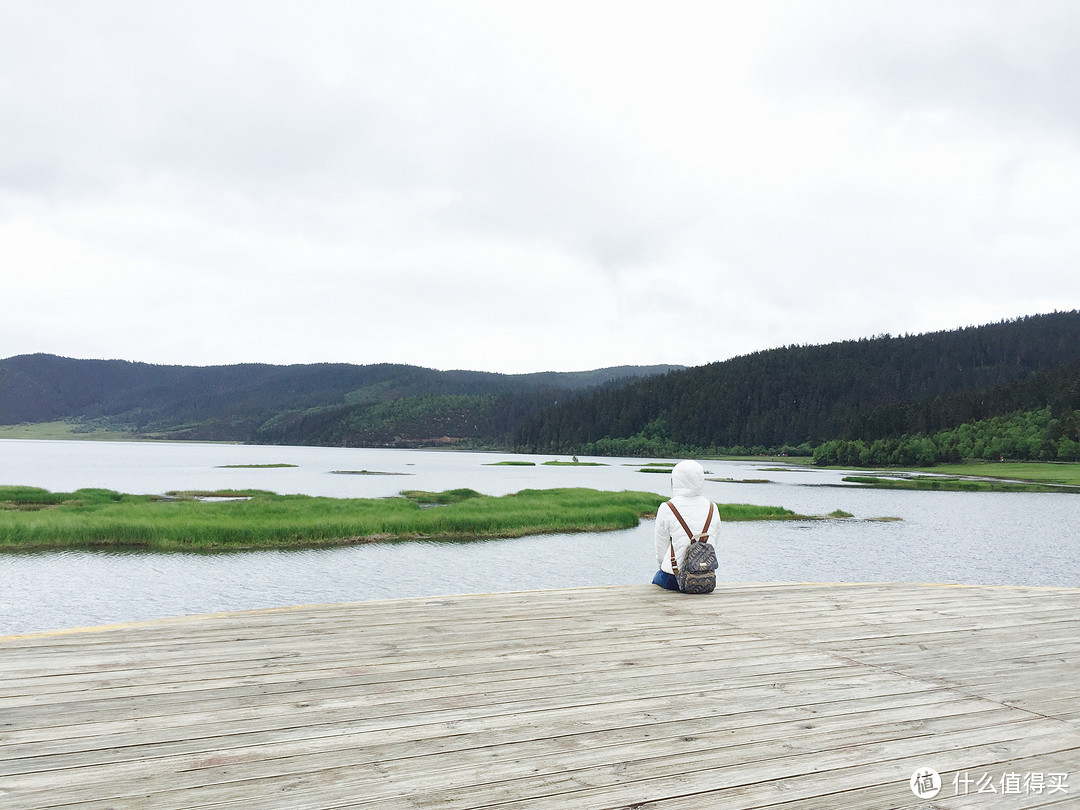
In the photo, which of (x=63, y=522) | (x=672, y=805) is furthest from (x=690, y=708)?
(x=63, y=522)

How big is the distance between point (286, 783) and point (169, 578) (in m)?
24.5

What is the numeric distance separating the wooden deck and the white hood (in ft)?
6.44

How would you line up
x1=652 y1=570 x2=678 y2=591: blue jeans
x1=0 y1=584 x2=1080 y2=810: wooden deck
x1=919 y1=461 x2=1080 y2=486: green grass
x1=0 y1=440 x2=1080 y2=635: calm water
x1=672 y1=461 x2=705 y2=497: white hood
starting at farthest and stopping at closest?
x1=919 y1=461 x2=1080 y2=486: green grass, x1=0 y1=440 x2=1080 y2=635: calm water, x1=652 y1=570 x2=678 y2=591: blue jeans, x1=672 y1=461 x2=705 y2=497: white hood, x1=0 y1=584 x2=1080 y2=810: wooden deck

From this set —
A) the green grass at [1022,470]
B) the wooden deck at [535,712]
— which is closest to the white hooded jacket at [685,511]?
the wooden deck at [535,712]

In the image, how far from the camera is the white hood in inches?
380

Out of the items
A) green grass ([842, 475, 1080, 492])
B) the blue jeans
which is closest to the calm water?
the blue jeans

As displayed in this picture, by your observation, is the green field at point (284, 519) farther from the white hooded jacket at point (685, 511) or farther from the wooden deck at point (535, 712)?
the wooden deck at point (535, 712)

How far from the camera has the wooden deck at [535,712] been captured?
12.9 ft

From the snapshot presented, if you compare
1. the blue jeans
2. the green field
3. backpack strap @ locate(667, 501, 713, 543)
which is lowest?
the green field

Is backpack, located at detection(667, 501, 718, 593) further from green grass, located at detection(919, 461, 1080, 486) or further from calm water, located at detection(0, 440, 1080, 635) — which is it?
green grass, located at detection(919, 461, 1080, 486)

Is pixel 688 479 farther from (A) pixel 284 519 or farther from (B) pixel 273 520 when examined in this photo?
(A) pixel 284 519

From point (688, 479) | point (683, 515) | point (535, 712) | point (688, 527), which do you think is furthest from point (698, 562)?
point (535, 712)

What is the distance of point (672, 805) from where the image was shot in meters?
3.77

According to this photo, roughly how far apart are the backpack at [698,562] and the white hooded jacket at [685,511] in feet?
0.19
